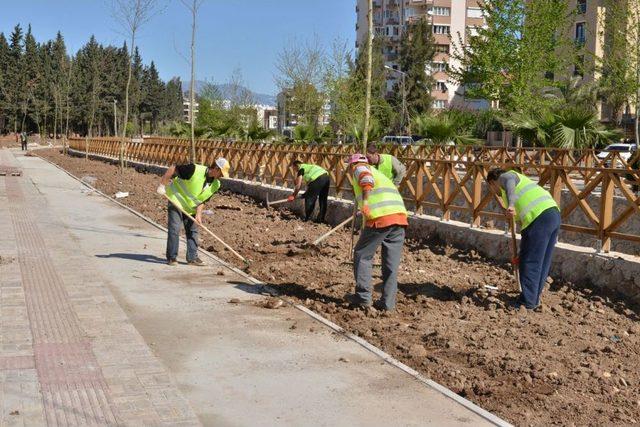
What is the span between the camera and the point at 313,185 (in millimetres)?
13312

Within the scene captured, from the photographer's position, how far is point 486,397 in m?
4.74

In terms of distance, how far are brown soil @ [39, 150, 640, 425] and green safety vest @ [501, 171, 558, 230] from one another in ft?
2.69

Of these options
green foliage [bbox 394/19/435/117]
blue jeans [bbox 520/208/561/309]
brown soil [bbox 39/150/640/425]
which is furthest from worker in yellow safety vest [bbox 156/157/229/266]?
green foliage [bbox 394/19/435/117]

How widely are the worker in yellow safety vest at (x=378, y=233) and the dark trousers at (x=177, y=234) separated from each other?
2784mm

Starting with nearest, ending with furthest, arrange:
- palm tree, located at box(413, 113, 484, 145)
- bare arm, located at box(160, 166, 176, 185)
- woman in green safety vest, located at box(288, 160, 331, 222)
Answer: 1. bare arm, located at box(160, 166, 176, 185)
2. woman in green safety vest, located at box(288, 160, 331, 222)
3. palm tree, located at box(413, 113, 484, 145)

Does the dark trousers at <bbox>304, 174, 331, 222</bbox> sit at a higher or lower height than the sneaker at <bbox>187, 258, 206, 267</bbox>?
higher

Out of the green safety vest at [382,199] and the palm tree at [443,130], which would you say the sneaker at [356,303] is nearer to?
the green safety vest at [382,199]

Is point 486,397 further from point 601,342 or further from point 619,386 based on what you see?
point 601,342

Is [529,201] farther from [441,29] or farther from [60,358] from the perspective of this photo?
[441,29]

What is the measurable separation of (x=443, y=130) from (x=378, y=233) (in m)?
13.6

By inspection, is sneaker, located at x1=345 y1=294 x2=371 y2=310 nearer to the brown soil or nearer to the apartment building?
the brown soil

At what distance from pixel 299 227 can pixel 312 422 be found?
8727mm

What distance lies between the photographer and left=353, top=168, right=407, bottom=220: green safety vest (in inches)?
263

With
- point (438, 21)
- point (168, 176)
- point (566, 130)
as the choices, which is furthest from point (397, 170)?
point (438, 21)
